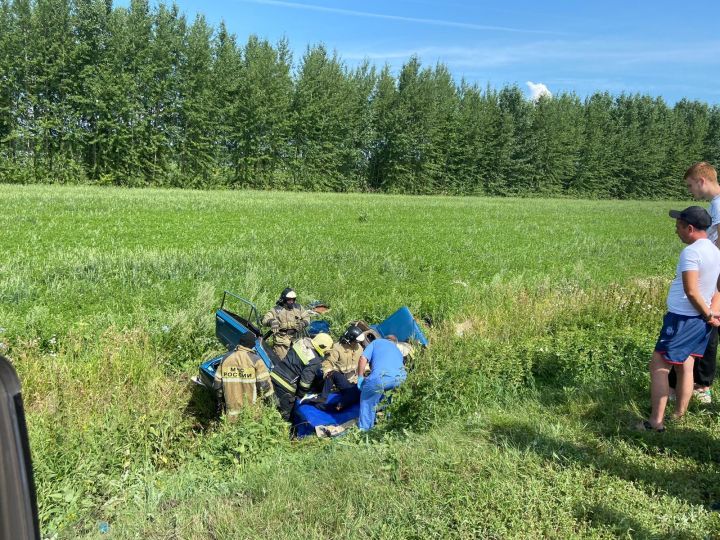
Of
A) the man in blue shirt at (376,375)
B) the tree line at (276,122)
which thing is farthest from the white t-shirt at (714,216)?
the tree line at (276,122)

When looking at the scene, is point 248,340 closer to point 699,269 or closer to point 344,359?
point 344,359

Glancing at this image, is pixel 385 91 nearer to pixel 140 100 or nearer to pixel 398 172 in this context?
pixel 398 172

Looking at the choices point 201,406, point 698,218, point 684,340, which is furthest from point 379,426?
point 698,218

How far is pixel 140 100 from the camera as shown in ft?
137

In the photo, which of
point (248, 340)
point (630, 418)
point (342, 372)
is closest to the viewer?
point (630, 418)

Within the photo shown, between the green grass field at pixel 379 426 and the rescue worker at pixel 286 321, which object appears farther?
the rescue worker at pixel 286 321

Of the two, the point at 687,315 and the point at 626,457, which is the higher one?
the point at 687,315

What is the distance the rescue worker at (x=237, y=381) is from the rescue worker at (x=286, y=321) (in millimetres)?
1493

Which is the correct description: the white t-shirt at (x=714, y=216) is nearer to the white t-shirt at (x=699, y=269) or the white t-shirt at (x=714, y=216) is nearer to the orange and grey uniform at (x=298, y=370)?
the white t-shirt at (x=699, y=269)

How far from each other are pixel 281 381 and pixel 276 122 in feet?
152

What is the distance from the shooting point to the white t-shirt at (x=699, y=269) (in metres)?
3.95

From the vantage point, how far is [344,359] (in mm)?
6695

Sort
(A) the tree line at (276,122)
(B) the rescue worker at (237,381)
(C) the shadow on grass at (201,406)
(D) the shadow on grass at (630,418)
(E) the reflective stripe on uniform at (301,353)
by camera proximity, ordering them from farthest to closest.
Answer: (A) the tree line at (276,122), (E) the reflective stripe on uniform at (301,353), (C) the shadow on grass at (201,406), (B) the rescue worker at (237,381), (D) the shadow on grass at (630,418)

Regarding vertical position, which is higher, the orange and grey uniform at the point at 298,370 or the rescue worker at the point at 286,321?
the rescue worker at the point at 286,321
